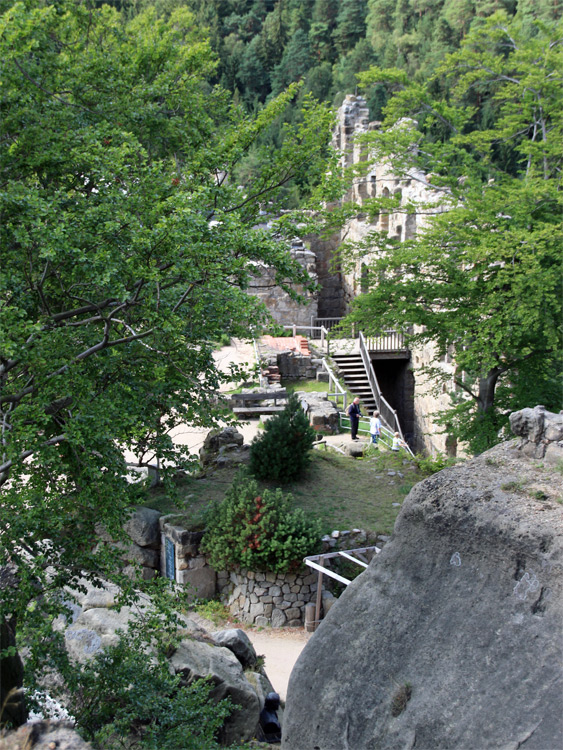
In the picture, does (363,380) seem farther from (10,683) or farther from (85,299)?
(10,683)

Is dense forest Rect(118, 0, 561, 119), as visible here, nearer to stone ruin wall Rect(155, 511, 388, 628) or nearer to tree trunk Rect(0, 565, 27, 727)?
stone ruin wall Rect(155, 511, 388, 628)

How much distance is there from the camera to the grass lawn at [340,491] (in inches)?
452

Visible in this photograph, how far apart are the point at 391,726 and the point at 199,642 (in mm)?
4854

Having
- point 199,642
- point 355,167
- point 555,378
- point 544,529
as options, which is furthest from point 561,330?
point 544,529

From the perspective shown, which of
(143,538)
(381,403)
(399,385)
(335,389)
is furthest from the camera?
(399,385)

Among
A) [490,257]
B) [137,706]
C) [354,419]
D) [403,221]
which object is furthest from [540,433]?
[403,221]

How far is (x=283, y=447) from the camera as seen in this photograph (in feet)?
41.4

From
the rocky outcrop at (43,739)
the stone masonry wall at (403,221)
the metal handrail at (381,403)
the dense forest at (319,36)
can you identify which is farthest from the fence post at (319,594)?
the dense forest at (319,36)

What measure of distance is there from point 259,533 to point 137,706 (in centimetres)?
469

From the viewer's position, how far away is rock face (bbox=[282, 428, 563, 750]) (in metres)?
3.29

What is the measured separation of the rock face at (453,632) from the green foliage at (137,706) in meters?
2.06

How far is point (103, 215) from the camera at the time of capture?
7.39 meters

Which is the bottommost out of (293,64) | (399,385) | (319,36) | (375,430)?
(399,385)

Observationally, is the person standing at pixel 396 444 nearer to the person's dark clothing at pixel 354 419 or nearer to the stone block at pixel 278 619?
the person's dark clothing at pixel 354 419
